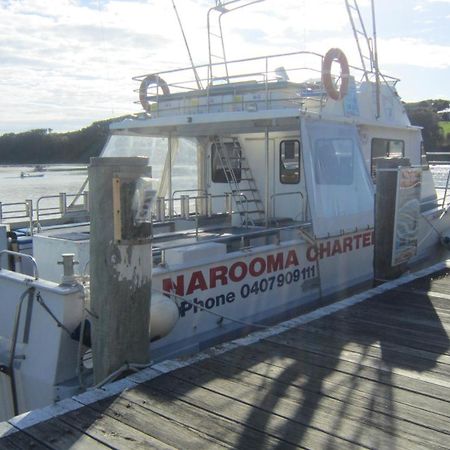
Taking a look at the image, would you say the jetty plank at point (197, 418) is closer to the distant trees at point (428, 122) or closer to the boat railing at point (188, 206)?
the boat railing at point (188, 206)

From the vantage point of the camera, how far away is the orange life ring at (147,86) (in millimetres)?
9182

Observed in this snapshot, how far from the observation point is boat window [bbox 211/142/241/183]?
358 inches

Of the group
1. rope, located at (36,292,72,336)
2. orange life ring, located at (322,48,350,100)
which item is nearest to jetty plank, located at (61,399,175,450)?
rope, located at (36,292,72,336)

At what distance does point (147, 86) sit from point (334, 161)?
348cm

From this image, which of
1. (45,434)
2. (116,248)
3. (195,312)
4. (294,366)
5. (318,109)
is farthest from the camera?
(318,109)

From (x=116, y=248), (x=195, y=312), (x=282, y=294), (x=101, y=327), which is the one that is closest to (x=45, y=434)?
(x=101, y=327)

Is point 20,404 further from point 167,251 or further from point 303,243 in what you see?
point 303,243

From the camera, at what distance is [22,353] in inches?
195

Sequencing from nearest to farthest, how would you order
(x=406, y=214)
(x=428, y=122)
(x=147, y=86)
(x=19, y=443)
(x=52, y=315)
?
1. (x=19, y=443)
2. (x=52, y=315)
3. (x=406, y=214)
4. (x=147, y=86)
5. (x=428, y=122)

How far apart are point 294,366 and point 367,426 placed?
0.97 m

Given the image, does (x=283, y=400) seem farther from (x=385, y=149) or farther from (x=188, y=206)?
(x=385, y=149)

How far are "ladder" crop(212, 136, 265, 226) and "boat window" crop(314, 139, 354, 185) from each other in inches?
61.1

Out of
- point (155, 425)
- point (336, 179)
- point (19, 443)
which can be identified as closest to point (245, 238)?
point (336, 179)

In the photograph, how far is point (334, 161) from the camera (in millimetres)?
7543
